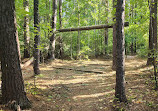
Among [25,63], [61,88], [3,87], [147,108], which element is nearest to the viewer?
[3,87]

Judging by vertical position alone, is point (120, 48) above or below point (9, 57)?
above

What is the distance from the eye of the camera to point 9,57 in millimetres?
2986

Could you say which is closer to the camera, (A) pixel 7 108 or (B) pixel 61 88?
(A) pixel 7 108

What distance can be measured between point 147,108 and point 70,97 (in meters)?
2.81

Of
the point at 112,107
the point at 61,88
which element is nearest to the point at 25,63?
the point at 61,88

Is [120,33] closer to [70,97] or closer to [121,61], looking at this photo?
[121,61]

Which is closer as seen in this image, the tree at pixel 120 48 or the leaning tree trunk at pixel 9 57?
the leaning tree trunk at pixel 9 57

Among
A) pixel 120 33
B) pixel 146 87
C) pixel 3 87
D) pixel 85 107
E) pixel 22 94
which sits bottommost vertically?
pixel 85 107

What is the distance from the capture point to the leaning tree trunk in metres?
2.92

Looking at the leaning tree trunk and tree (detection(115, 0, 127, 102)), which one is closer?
the leaning tree trunk

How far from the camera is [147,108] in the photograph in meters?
3.69

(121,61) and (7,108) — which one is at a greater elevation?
(121,61)

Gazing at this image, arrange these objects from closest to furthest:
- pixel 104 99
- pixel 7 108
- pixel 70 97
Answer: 1. pixel 7 108
2. pixel 104 99
3. pixel 70 97

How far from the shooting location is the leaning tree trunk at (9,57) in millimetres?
2920
